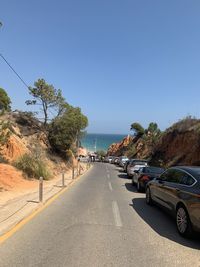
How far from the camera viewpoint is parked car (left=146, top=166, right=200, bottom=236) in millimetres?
7613

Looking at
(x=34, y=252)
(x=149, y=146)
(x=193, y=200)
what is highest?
(x=149, y=146)

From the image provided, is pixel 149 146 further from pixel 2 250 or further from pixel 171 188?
pixel 2 250

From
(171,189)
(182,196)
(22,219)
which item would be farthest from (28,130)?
(182,196)

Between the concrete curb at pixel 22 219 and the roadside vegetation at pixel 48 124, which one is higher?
the roadside vegetation at pixel 48 124

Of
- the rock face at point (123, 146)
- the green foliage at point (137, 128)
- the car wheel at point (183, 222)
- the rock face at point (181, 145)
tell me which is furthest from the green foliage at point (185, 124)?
the rock face at point (123, 146)

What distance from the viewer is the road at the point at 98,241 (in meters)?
5.92

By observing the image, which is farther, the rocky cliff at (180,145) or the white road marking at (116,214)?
the rocky cliff at (180,145)

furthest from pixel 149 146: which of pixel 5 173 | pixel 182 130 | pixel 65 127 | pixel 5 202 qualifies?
A: pixel 5 202

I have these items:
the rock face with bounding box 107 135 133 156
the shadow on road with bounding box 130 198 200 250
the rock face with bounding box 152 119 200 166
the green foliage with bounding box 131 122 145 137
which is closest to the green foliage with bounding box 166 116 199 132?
the rock face with bounding box 152 119 200 166

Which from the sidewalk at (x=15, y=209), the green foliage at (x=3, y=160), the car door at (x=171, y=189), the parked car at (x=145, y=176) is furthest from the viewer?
the green foliage at (x=3, y=160)

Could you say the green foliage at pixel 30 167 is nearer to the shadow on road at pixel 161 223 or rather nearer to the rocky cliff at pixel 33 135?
the rocky cliff at pixel 33 135

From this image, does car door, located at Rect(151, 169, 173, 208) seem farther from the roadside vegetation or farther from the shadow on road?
the roadside vegetation

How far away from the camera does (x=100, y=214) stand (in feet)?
34.1

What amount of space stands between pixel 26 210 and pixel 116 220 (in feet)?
9.63
